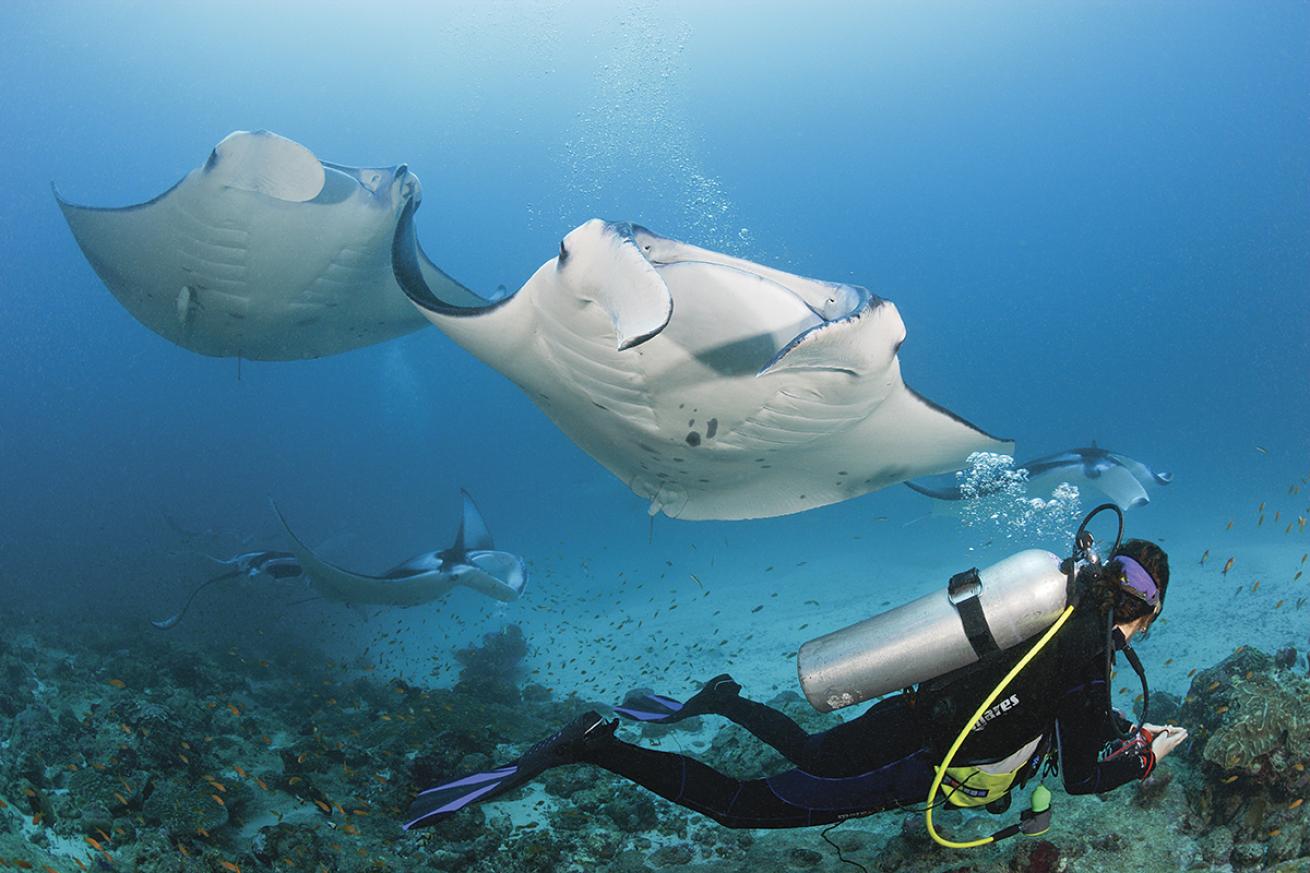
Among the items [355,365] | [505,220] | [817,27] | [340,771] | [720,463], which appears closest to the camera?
[720,463]

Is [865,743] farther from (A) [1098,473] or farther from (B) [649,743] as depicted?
(A) [1098,473]

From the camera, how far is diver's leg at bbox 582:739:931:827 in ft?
9.87

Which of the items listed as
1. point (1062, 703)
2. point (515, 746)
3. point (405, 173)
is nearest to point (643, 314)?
point (1062, 703)

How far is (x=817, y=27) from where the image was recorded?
4103 centimetres

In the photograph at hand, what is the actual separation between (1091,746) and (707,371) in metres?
2.23

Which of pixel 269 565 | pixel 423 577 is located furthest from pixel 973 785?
pixel 269 565

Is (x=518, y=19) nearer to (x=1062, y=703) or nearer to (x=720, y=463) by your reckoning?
(x=720, y=463)

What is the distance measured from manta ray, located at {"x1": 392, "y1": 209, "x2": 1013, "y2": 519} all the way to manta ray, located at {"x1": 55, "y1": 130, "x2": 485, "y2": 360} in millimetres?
483

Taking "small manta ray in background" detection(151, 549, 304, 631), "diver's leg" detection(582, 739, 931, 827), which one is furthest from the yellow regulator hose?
"small manta ray in background" detection(151, 549, 304, 631)

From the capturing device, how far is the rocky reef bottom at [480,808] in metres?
3.59

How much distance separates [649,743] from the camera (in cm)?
705

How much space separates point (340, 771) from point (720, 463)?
4.24 m

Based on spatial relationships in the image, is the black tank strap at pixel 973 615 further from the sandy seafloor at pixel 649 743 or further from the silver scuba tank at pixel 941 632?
the sandy seafloor at pixel 649 743

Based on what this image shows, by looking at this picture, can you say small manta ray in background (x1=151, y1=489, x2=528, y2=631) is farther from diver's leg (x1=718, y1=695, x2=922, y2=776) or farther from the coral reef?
the coral reef
